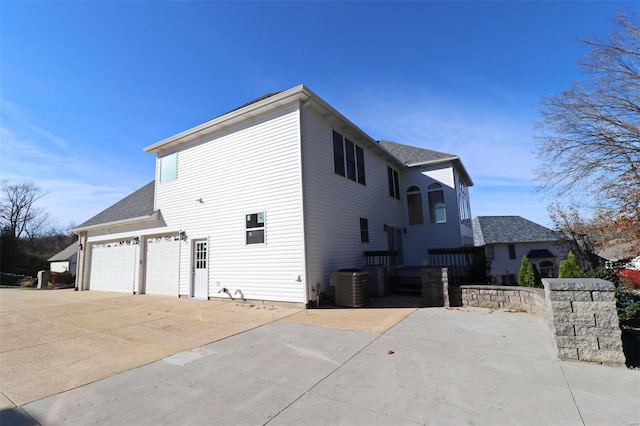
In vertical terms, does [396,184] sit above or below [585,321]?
above

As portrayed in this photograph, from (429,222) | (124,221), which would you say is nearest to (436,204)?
(429,222)

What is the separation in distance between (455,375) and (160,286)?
1158 cm

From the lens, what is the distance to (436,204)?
48.3 ft

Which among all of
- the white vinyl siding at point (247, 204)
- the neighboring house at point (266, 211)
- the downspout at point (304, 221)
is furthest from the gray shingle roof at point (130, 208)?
the downspout at point (304, 221)

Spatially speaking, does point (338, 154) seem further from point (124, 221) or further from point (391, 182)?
point (124, 221)

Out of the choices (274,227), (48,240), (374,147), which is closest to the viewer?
(274,227)

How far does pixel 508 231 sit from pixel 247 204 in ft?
95.0

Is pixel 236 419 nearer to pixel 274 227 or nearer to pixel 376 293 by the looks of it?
pixel 274 227

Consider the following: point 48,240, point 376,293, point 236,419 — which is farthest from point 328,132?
point 48,240

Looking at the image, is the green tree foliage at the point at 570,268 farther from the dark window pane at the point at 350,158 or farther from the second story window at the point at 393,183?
the second story window at the point at 393,183

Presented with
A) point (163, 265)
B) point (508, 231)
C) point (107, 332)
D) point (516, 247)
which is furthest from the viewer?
point (508, 231)

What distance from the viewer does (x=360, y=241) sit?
11.1 meters

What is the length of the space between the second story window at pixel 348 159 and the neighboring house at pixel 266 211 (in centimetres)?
5

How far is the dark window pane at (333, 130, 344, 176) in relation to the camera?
10211 millimetres
